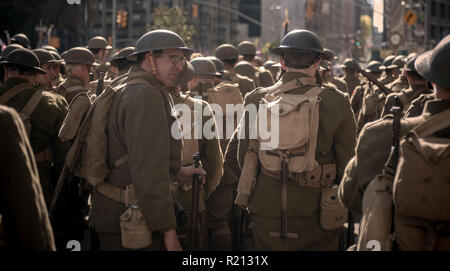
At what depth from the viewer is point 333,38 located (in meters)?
135

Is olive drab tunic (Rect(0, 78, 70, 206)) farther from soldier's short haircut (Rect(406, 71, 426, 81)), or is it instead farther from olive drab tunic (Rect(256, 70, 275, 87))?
olive drab tunic (Rect(256, 70, 275, 87))

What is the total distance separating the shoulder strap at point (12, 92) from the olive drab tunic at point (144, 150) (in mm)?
2131

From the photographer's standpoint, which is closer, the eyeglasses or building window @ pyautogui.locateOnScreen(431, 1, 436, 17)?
the eyeglasses

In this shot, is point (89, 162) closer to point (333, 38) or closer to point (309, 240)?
point (309, 240)

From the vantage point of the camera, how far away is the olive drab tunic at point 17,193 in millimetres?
2648

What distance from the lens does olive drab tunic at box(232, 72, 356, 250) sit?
525 centimetres

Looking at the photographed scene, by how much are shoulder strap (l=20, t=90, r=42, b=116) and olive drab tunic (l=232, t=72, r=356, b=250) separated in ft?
8.11

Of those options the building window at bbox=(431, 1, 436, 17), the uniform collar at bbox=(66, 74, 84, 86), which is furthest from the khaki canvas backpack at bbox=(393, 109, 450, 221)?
the building window at bbox=(431, 1, 436, 17)

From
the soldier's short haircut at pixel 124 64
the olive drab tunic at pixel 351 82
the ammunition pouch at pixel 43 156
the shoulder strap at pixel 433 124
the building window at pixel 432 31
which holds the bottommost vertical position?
the ammunition pouch at pixel 43 156

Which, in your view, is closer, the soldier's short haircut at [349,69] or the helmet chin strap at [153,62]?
the helmet chin strap at [153,62]

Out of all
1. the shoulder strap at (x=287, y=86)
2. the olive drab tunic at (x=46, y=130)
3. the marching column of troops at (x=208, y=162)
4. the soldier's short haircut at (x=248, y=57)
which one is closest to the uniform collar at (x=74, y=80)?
the marching column of troops at (x=208, y=162)

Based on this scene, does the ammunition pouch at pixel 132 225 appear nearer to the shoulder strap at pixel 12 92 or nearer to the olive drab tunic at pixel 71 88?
the shoulder strap at pixel 12 92

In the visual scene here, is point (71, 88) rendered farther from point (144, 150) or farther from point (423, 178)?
point (423, 178)

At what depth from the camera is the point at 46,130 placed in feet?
21.2
